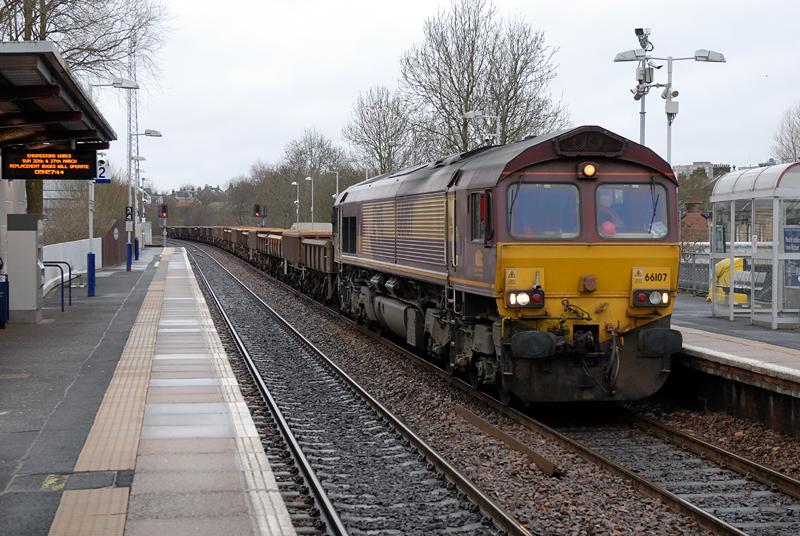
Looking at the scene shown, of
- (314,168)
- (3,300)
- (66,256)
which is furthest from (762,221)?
(314,168)

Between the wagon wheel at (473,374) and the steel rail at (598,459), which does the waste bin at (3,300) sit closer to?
the steel rail at (598,459)

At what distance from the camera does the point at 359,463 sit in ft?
30.4

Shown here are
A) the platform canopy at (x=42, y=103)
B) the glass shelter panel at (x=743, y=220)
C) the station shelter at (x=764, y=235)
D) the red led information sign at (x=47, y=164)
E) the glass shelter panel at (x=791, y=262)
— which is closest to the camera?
the platform canopy at (x=42, y=103)

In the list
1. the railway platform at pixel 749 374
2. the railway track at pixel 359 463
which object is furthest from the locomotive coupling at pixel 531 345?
the railway platform at pixel 749 374

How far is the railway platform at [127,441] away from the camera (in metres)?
6.96

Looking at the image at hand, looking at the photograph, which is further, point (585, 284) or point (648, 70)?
point (648, 70)

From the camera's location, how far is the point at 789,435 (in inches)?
401

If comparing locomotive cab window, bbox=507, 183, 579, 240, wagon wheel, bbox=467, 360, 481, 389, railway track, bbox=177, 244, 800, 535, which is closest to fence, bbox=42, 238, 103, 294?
wagon wheel, bbox=467, 360, 481, 389

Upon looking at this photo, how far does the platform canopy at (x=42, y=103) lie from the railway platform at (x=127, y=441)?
3714mm

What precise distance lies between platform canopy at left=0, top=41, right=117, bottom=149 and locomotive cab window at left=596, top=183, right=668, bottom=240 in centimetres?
659

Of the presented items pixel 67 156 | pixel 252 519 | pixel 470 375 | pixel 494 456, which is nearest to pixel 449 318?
pixel 470 375

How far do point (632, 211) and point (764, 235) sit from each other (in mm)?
7630

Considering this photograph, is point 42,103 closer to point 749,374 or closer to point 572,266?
point 572,266

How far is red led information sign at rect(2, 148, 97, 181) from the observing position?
18375 mm
